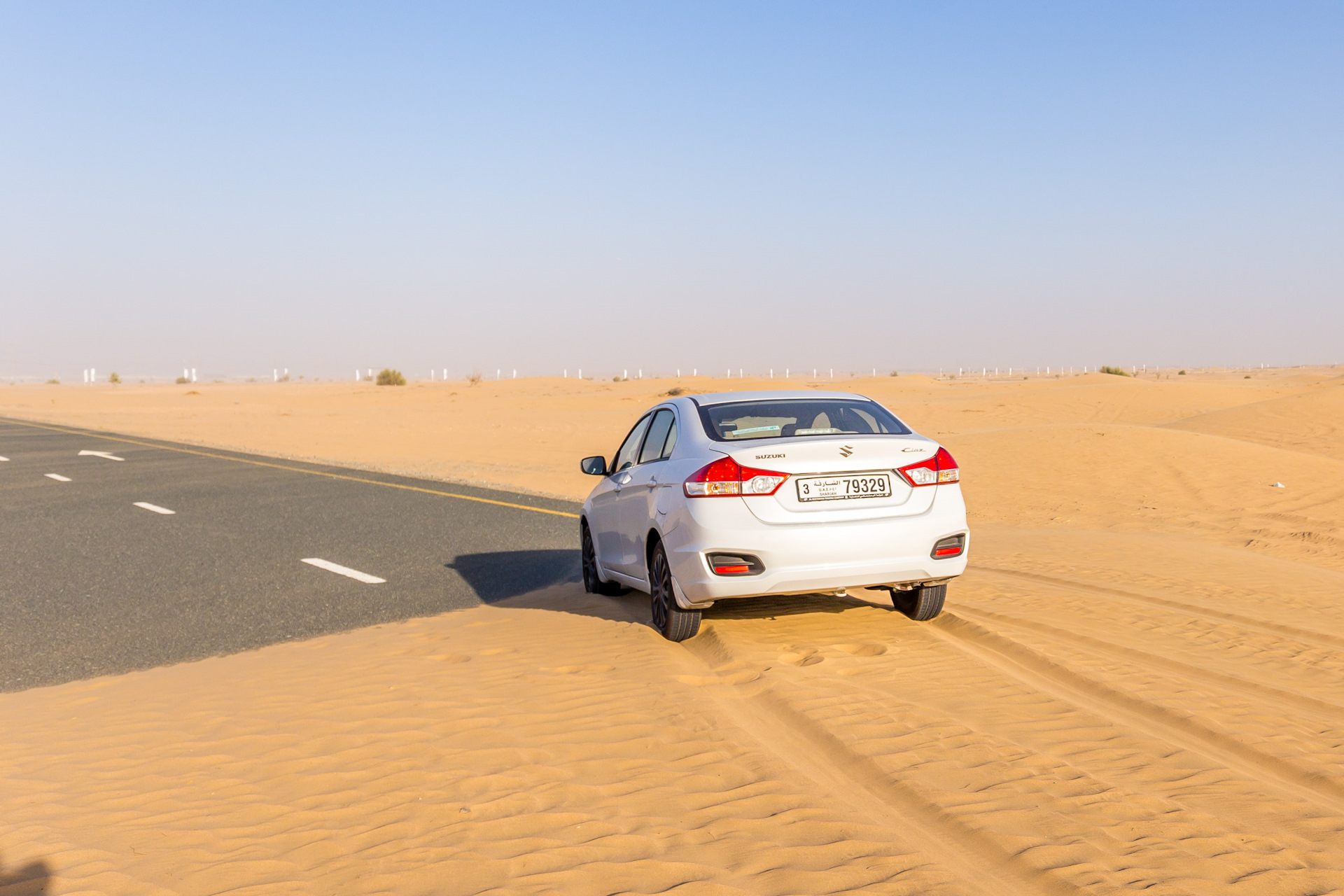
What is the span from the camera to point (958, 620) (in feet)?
26.9

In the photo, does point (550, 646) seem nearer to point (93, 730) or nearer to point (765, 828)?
Result: point (93, 730)

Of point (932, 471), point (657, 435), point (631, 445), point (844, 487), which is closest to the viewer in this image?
point (844, 487)

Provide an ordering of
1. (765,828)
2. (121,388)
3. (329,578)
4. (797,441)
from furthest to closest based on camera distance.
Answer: (121,388) → (329,578) → (797,441) → (765,828)

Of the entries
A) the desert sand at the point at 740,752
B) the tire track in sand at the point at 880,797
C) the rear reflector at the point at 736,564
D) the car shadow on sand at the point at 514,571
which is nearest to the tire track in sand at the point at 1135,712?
the desert sand at the point at 740,752

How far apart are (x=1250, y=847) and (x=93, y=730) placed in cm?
605

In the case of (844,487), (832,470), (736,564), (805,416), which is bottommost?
(736,564)

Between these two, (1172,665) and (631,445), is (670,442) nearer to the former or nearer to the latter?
(631,445)

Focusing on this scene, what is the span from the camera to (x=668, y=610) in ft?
24.9

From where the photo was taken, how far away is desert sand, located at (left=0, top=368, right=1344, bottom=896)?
13.4 ft

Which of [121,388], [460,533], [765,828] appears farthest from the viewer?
[121,388]

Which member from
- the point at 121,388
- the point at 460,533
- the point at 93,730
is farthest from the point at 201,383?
the point at 93,730

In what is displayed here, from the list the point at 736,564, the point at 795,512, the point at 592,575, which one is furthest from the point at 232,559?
the point at 795,512

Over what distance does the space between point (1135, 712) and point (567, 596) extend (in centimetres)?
570

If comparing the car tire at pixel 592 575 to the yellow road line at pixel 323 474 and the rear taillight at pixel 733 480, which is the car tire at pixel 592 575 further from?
the yellow road line at pixel 323 474
